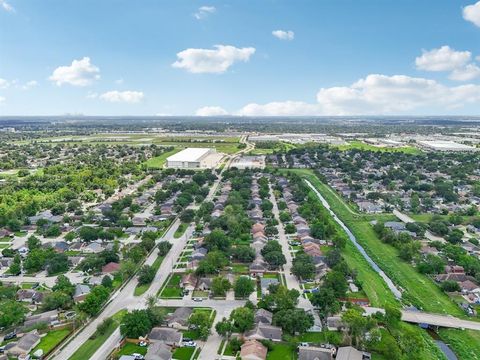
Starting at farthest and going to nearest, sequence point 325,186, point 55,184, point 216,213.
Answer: point 325,186 → point 55,184 → point 216,213

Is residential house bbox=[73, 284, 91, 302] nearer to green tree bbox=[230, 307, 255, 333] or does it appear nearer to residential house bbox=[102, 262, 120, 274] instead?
residential house bbox=[102, 262, 120, 274]

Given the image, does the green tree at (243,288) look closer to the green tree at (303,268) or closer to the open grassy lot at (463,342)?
the green tree at (303,268)

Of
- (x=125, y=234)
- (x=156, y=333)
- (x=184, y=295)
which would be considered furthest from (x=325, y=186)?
(x=156, y=333)

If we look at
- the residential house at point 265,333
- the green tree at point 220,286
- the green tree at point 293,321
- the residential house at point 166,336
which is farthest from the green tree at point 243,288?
the residential house at point 166,336

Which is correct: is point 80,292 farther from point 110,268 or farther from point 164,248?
point 164,248

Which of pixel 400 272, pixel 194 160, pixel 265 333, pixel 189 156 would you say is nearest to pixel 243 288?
pixel 265 333

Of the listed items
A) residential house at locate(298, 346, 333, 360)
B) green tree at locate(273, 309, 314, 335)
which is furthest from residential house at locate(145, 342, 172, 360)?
residential house at locate(298, 346, 333, 360)

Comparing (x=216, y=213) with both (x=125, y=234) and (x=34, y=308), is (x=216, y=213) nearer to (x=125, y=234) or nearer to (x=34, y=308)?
(x=125, y=234)

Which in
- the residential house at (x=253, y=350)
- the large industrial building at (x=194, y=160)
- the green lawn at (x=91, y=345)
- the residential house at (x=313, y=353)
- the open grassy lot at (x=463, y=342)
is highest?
the large industrial building at (x=194, y=160)
